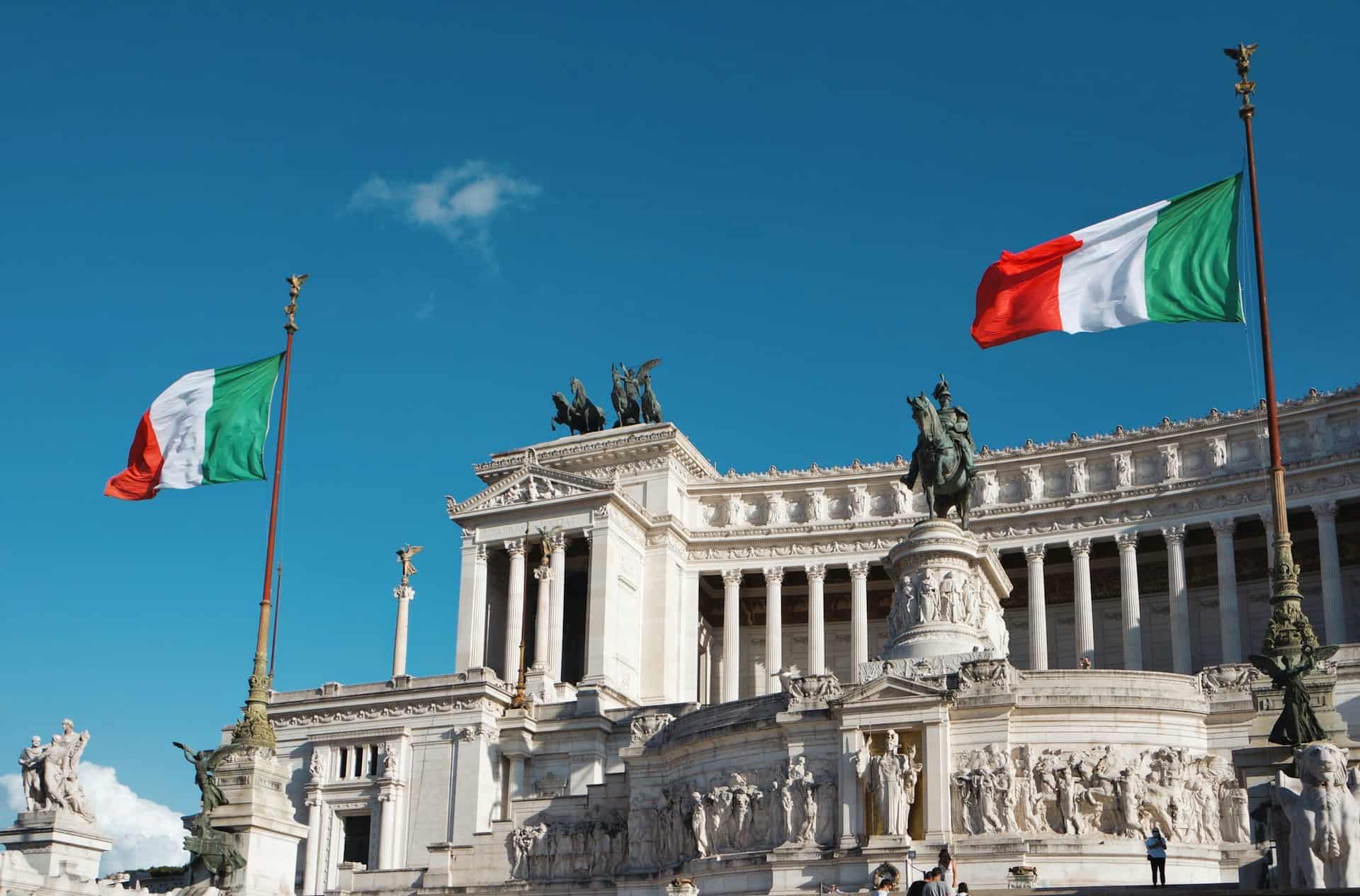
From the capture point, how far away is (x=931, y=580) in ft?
157

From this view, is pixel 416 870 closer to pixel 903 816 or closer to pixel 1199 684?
pixel 903 816

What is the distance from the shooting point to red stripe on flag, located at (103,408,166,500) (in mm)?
43375

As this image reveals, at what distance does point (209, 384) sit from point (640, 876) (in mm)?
18966

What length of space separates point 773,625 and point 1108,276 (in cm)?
4604

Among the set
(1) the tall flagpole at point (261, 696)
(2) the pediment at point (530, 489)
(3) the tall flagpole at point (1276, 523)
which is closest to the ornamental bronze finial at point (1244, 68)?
(3) the tall flagpole at point (1276, 523)

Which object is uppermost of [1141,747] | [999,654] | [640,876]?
[999,654]

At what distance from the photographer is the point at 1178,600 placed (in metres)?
74.1

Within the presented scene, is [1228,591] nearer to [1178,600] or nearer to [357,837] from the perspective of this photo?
[1178,600]

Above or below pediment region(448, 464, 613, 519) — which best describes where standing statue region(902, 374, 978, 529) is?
below

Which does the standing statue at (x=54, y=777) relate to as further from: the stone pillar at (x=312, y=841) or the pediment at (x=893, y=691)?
the stone pillar at (x=312, y=841)

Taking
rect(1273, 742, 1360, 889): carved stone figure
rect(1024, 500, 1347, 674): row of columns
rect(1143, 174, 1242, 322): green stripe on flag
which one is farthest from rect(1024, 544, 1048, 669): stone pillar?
rect(1273, 742, 1360, 889): carved stone figure

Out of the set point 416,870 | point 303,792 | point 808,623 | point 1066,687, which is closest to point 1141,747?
point 1066,687

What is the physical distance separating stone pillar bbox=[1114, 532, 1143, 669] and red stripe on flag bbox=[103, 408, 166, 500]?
4733cm

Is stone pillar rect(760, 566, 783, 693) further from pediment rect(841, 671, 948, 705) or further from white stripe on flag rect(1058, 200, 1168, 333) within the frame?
white stripe on flag rect(1058, 200, 1168, 333)
